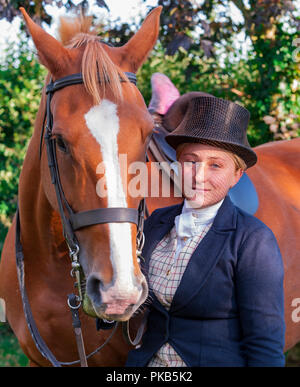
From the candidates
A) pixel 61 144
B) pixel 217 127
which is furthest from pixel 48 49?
pixel 217 127

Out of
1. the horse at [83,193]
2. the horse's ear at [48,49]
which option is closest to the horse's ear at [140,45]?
the horse at [83,193]

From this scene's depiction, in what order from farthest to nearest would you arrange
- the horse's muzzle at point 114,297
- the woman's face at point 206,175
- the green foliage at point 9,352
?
the green foliage at point 9,352 → the woman's face at point 206,175 → the horse's muzzle at point 114,297

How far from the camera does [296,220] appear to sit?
11.3 ft

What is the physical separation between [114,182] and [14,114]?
451 centimetres

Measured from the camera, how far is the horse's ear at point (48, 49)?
6.48ft

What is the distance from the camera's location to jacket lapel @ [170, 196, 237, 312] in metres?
1.71

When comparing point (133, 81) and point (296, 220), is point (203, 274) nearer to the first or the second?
point (133, 81)

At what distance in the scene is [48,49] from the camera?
198 cm

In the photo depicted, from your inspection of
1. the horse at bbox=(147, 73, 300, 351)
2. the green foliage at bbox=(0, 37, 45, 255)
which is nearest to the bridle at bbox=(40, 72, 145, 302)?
the horse at bbox=(147, 73, 300, 351)

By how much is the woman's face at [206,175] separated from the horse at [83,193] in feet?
0.68

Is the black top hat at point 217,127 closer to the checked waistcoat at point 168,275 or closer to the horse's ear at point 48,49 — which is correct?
the checked waistcoat at point 168,275

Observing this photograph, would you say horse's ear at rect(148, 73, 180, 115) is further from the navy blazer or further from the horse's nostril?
the horse's nostril

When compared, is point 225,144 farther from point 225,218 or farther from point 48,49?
point 48,49

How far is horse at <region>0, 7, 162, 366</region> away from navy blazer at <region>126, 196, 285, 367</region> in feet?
0.70
